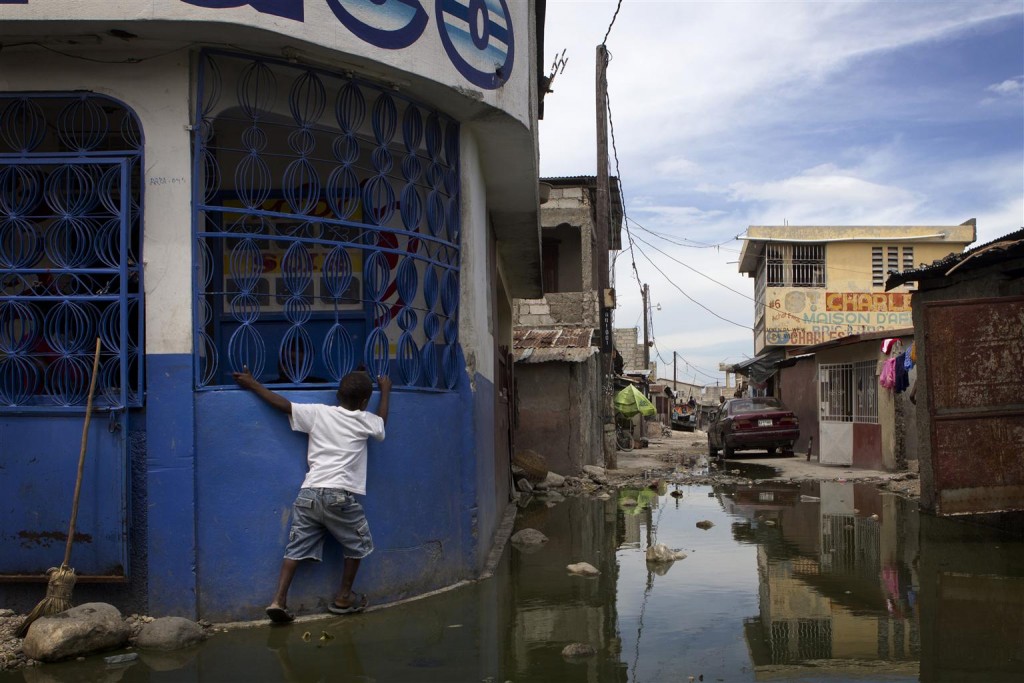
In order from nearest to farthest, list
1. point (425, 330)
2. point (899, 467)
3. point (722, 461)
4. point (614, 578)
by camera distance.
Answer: point (425, 330) → point (614, 578) → point (899, 467) → point (722, 461)

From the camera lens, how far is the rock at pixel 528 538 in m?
8.58

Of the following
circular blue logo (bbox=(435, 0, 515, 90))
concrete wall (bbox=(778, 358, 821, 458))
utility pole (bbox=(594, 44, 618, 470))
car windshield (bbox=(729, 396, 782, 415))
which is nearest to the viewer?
circular blue logo (bbox=(435, 0, 515, 90))

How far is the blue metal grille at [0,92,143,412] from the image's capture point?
5.39 metres

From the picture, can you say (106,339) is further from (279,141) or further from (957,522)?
(957,522)

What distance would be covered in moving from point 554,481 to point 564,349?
2.73 meters

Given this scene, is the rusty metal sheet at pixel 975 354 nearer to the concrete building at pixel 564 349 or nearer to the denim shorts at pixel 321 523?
the concrete building at pixel 564 349

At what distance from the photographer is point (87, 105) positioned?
5594 mm

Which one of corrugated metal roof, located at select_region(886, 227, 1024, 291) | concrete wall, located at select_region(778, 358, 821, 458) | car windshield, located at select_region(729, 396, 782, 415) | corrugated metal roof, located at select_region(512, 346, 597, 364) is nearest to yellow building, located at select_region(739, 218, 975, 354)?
concrete wall, located at select_region(778, 358, 821, 458)

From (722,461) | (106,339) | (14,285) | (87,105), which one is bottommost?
(722,461)

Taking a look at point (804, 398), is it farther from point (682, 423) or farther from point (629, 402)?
point (682, 423)

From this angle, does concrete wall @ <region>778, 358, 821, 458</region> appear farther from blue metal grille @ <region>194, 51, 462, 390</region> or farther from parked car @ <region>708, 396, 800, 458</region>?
blue metal grille @ <region>194, 51, 462, 390</region>

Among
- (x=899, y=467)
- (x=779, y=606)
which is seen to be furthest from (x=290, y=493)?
(x=899, y=467)

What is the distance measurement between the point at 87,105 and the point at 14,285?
147 centimetres

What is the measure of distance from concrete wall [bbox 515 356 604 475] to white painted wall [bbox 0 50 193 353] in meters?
10.6
